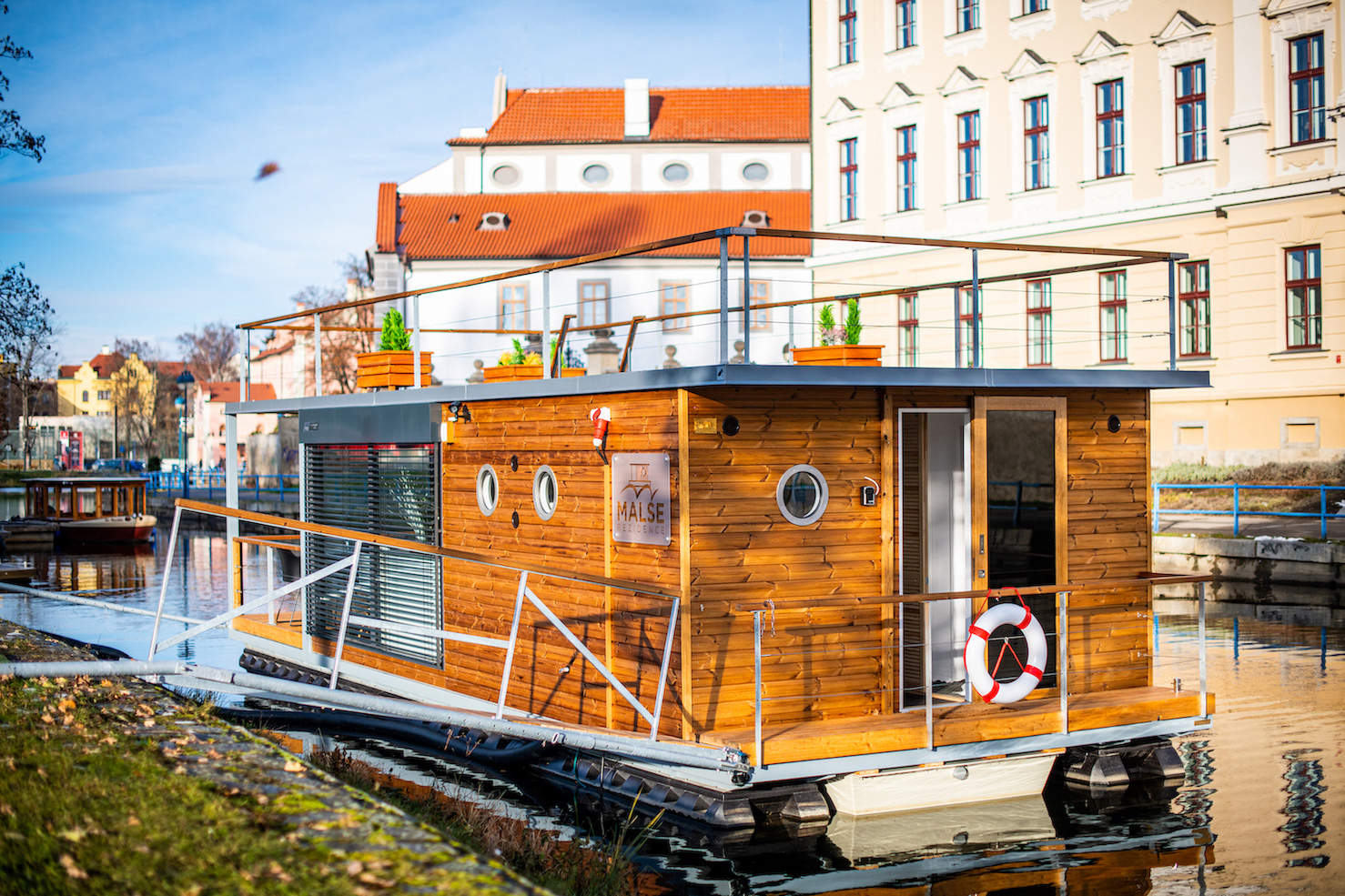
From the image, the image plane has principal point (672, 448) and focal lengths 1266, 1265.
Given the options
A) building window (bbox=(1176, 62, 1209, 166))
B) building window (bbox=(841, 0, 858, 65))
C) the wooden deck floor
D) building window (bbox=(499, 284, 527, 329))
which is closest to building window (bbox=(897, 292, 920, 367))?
building window (bbox=(841, 0, 858, 65))

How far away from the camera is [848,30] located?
3616cm

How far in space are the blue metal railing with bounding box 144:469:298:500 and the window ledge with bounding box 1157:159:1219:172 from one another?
89.8 feet

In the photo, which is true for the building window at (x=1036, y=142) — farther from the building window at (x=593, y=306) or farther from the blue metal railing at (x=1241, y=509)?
the building window at (x=593, y=306)

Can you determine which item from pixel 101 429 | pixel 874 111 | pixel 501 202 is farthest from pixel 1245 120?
pixel 101 429

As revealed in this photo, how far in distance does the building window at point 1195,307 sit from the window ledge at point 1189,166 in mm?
2113

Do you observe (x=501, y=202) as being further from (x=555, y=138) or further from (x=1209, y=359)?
(x=1209, y=359)

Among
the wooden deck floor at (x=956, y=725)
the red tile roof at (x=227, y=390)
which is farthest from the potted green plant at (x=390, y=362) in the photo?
the red tile roof at (x=227, y=390)

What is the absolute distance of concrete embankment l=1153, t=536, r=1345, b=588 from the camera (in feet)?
64.4

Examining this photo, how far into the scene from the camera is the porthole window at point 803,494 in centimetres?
871


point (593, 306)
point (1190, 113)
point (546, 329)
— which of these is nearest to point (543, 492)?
point (546, 329)

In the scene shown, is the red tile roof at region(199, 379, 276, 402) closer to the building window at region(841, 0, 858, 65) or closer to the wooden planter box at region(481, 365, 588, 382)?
the building window at region(841, 0, 858, 65)

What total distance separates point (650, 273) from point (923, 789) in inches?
1558

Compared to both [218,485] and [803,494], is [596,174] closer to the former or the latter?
[218,485]

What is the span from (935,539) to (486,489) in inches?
150
